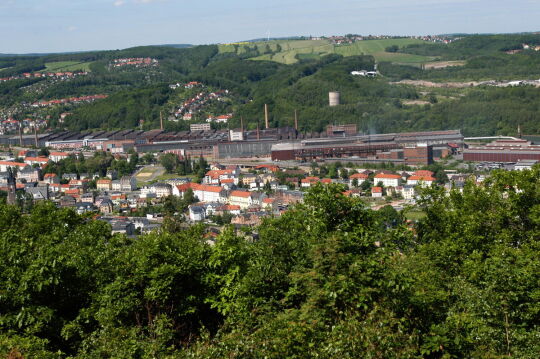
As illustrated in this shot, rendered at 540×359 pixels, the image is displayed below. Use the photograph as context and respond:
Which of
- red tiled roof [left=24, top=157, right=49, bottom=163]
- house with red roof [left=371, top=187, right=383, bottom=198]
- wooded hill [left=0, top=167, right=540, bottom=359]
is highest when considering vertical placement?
wooded hill [left=0, top=167, right=540, bottom=359]

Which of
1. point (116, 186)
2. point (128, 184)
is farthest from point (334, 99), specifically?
point (128, 184)

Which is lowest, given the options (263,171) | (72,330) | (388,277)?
(263,171)

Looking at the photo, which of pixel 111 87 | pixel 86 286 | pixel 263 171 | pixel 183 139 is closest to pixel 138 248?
pixel 86 286

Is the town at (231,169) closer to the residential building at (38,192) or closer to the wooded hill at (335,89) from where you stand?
the residential building at (38,192)

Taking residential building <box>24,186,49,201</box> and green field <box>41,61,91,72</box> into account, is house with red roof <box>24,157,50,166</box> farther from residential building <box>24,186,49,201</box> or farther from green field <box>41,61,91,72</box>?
green field <box>41,61,91,72</box>

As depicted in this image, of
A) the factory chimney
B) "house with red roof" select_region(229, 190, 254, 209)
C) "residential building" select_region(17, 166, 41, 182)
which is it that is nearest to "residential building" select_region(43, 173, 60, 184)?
"residential building" select_region(17, 166, 41, 182)

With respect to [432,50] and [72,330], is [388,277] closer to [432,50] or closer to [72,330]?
[72,330]

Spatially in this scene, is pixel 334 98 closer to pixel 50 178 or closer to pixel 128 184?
pixel 128 184
